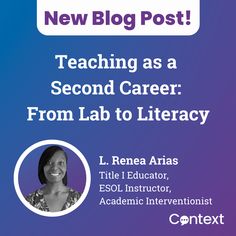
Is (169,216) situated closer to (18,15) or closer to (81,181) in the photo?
(81,181)

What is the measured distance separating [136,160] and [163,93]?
0.27 m

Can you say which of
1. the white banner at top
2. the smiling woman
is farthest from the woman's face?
the white banner at top

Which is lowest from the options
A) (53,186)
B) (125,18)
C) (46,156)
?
(53,186)

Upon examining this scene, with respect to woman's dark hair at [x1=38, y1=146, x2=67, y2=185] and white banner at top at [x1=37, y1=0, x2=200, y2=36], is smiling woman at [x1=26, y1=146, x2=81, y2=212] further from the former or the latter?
white banner at top at [x1=37, y1=0, x2=200, y2=36]

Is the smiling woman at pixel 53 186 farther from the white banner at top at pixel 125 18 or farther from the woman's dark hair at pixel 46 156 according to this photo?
the white banner at top at pixel 125 18

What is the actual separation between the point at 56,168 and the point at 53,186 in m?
0.07

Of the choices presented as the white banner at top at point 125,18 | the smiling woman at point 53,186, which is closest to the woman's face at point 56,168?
the smiling woman at point 53,186

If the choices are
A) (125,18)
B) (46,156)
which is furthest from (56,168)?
(125,18)

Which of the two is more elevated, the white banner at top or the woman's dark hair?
the white banner at top

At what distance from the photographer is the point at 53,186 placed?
236 cm

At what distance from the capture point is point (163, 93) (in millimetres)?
2336

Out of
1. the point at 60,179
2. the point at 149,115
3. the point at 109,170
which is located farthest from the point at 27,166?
the point at 149,115

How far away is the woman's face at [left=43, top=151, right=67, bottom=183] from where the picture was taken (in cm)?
234

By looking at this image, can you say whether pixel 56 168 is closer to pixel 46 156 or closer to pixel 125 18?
pixel 46 156
